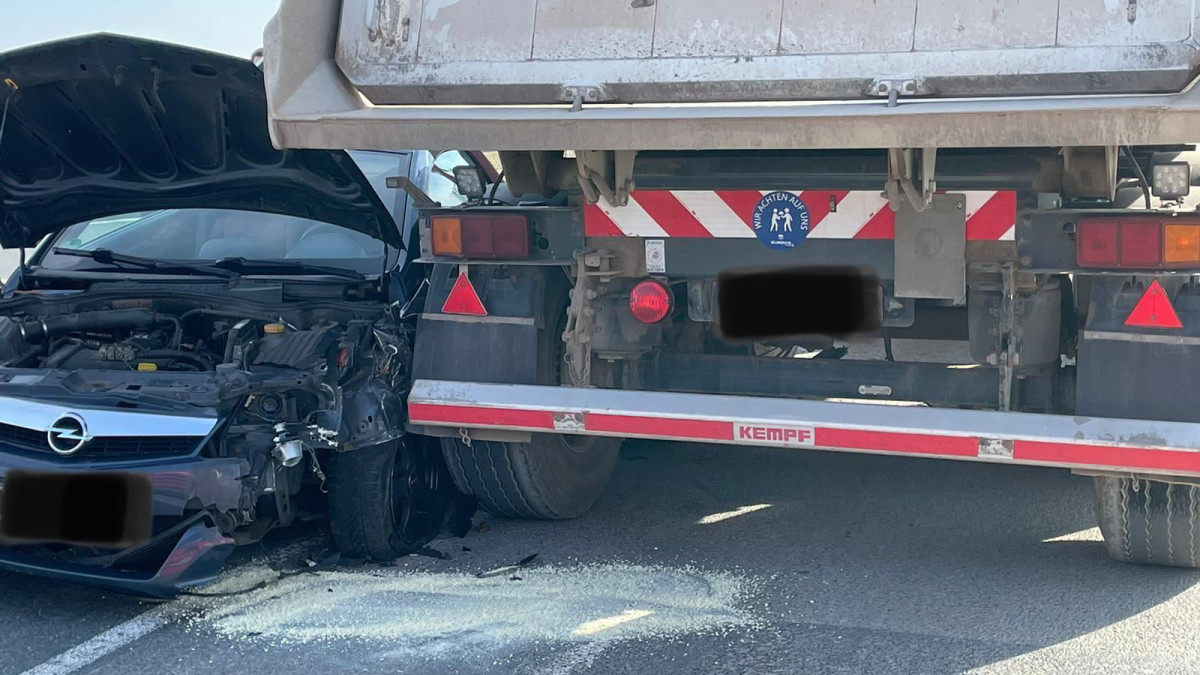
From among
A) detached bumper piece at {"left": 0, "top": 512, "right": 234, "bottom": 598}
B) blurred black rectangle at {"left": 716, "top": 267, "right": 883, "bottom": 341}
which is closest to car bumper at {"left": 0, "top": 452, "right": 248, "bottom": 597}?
detached bumper piece at {"left": 0, "top": 512, "right": 234, "bottom": 598}

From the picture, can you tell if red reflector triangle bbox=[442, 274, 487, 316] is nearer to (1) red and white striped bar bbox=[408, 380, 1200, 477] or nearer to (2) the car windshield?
(1) red and white striped bar bbox=[408, 380, 1200, 477]

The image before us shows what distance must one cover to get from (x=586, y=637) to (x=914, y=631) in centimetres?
108

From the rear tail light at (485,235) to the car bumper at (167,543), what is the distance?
45.0 inches

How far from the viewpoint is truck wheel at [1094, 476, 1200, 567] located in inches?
183

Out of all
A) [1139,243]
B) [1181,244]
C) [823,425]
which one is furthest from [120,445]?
[1181,244]

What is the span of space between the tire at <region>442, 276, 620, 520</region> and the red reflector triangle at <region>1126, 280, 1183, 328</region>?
2.07 metres

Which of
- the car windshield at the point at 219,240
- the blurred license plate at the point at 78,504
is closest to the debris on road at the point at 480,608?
the blurred license plate at the point at 78,504

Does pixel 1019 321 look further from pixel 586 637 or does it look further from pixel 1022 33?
pixel 586 637

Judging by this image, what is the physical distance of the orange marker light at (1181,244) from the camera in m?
4.09

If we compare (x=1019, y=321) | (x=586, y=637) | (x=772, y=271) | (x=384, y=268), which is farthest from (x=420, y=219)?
Result: (x=1019, y=321)

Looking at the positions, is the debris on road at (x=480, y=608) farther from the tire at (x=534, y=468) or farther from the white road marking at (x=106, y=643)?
the tire at (x=534, y=468)

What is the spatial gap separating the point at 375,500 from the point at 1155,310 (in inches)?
109

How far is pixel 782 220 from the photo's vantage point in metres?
4.61

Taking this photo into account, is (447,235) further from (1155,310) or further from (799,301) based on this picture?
(1155,310)
